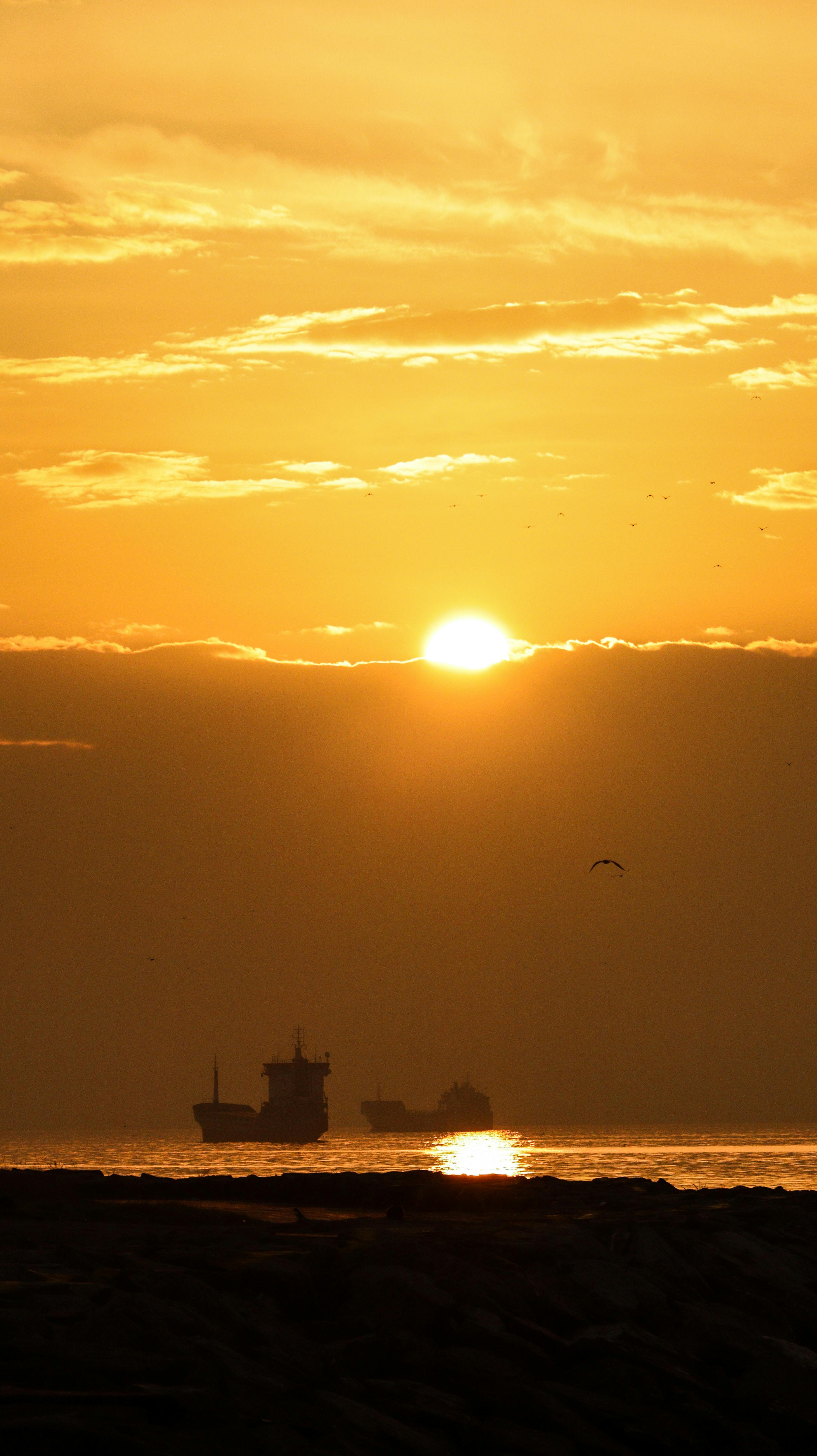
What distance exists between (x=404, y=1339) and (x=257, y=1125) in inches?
6330

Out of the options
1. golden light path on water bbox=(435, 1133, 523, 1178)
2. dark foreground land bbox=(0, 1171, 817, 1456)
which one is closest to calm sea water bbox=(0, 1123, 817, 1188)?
golden light path on water bbox=(435, 1133, 523, 1178)

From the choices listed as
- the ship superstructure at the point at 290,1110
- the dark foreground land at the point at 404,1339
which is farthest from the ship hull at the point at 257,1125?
the dark foreground land at the point at 404,1339

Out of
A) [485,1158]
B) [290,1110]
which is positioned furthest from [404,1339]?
[290,1110]

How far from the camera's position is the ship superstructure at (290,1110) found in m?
166

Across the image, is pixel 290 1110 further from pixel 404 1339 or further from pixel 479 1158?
pixel 404 1339

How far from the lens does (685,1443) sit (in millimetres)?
14898

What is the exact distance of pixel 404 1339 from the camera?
15.7m

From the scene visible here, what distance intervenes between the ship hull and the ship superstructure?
0.18 ft

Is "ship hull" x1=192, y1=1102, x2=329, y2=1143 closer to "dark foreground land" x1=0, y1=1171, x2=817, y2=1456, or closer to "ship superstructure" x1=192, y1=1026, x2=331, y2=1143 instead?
"ship superstructure" x1=192, y1=1026, x2=331, y2=1143

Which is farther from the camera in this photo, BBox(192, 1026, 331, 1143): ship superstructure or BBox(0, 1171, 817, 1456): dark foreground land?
BBox(192, 1026, 331, 1143): ship superstructure

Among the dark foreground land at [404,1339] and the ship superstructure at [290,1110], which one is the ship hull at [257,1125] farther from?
the dark foreground land at [404,1339]

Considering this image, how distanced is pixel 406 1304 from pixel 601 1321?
119 inches

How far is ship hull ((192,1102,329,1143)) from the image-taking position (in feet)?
545

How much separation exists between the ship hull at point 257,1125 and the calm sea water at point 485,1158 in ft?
4.52
